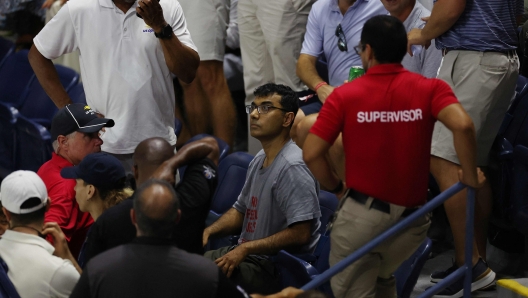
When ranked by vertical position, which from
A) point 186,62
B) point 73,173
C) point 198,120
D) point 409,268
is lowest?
point 198,120

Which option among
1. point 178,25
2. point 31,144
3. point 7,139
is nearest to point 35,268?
point 178,25

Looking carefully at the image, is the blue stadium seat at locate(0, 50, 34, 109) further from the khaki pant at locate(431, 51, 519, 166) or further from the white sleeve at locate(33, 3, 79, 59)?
the khaki pant at locate(431, 51, 519, 166)

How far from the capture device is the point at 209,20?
23.2 feet

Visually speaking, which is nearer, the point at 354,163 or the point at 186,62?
the point at 354,163

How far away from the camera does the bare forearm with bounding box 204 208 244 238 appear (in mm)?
5281

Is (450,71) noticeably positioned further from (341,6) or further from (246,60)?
(246,60)

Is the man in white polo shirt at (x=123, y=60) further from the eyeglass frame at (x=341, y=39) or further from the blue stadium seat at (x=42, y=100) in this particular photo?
the blue stadium seat at (x=42, y=100)

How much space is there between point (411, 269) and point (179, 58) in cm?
180

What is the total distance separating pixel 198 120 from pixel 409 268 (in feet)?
10.6

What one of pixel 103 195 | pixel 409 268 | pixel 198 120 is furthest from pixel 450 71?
pixel 198 120

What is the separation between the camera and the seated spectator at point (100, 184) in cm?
443

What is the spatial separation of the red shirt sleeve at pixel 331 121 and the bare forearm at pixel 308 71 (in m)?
2.25

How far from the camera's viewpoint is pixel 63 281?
12.6ft

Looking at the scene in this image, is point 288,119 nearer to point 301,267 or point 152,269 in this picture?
point 301,267
